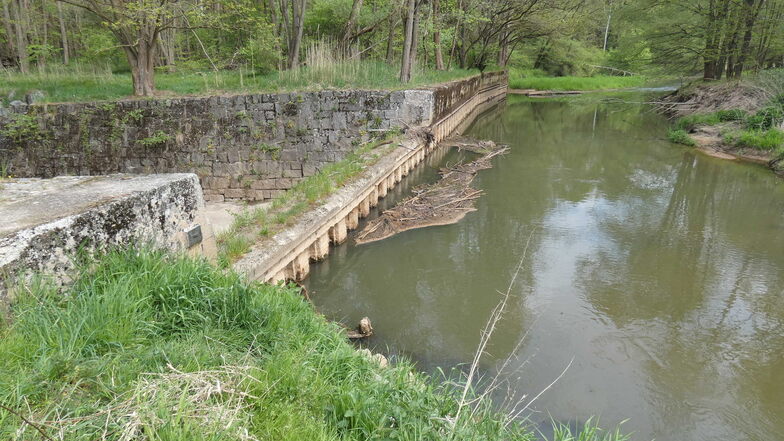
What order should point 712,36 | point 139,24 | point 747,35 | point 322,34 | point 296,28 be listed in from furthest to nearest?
point 322,34 → point 712,36 → point 747,35 → point 296,28 → point 139,24

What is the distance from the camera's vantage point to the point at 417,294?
6027mm

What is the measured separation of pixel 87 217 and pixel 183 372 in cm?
123

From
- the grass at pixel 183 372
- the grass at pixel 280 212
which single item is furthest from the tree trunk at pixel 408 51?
the grass at pixel 183 372

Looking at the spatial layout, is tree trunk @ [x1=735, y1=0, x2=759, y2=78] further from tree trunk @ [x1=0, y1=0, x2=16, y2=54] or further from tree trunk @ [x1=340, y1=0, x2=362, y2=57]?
tree trunk @ [x1=0, y1=0, x2=16, y2=54]

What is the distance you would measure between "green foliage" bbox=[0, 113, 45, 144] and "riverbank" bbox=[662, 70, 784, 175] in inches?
723

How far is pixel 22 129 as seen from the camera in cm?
1148

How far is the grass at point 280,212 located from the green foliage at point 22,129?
801cm

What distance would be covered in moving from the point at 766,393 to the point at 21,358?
5563mm

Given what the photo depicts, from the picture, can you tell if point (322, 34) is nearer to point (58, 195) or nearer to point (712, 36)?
point (712, 36)

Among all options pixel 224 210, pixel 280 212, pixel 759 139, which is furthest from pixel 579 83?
pixel 280 212

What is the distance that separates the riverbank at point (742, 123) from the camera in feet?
42.1

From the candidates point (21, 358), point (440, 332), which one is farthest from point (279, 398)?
point (440, 332)

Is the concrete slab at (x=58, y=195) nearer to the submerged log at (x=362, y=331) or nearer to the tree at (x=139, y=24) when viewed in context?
the submerged log at (x=362, y=331)

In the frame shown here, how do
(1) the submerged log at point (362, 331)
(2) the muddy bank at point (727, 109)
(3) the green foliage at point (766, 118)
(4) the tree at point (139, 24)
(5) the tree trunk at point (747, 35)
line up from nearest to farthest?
(1) the submerged log at point (362, 331) < (4) the tree at point (139, 24) < (2) the muddy bank at point (727, 109) < (3) the green foliage at point (766, 118) < (5) the tree trunk at point (747, 35)
